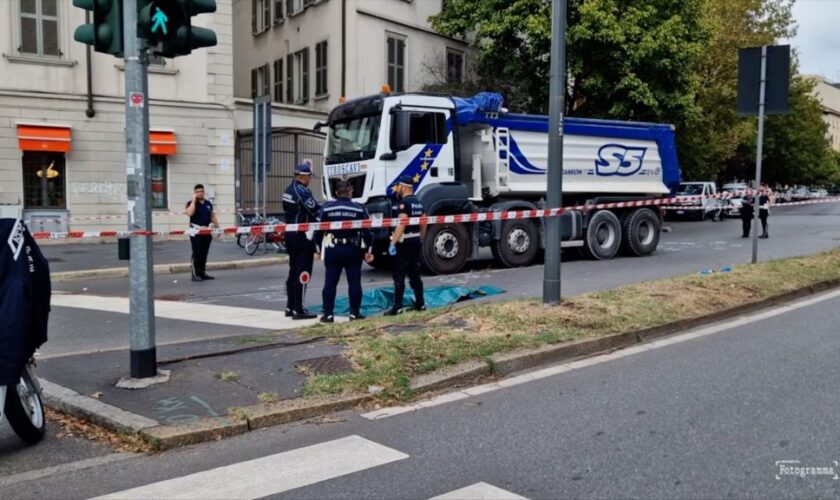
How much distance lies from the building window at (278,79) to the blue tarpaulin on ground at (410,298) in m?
23.0

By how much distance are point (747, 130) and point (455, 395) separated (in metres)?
33.9

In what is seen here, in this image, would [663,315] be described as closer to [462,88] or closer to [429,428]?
[429,428]

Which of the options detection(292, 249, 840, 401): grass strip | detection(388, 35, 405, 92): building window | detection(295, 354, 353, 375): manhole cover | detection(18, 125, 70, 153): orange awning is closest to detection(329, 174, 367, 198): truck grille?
detection(292, 249, 840, 401): grass strip

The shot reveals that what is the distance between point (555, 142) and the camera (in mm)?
7891

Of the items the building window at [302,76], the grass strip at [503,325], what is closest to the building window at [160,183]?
the building window at [302,76]

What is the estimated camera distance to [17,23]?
19188 mm

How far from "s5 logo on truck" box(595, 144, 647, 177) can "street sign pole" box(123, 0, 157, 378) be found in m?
12.0

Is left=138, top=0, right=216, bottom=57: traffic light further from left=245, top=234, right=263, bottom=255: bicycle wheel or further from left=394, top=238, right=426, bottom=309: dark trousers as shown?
left=245, top=234, right=263, bottom=255: bicycle wheel

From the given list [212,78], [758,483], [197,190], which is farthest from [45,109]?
[758,483]

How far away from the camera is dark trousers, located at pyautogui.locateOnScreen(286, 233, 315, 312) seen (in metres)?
9.05

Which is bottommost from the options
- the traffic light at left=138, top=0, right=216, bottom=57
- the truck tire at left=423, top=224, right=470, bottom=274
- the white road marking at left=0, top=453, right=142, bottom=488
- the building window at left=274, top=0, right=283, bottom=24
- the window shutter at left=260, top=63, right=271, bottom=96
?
the white road marking at left=0, top=453, right=142, bottom=488

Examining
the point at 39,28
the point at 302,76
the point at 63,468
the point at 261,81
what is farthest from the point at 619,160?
the point at 261,81

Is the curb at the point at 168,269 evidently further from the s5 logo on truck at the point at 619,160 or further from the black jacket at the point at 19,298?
the black jacket at the point at 19,298

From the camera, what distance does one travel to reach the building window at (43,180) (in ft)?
63.6
